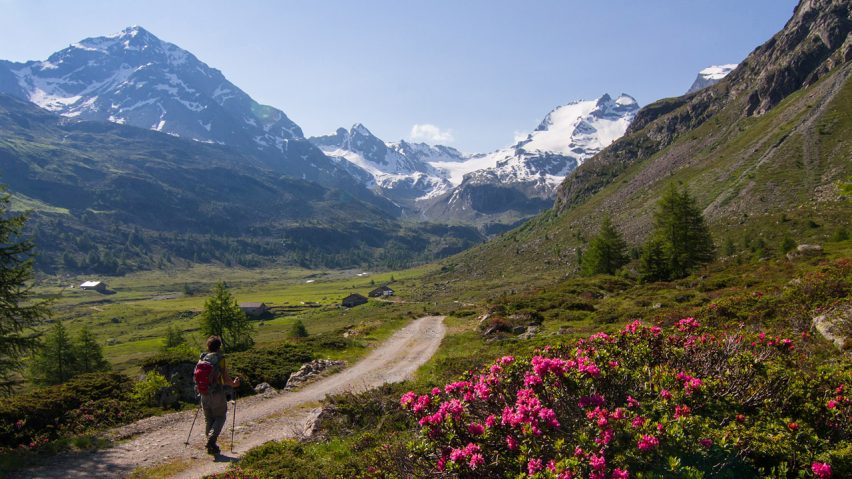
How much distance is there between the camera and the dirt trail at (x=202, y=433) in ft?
46.2

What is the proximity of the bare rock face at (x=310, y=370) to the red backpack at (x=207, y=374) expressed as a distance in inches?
435

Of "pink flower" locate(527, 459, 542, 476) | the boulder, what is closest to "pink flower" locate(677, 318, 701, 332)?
"pink flower" locate(527, 459, 542, 476)

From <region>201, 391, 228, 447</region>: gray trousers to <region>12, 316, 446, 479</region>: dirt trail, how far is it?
753mm

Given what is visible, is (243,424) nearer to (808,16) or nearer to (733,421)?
(733,421)

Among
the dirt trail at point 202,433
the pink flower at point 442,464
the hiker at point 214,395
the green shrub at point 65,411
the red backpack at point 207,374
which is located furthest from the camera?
the green shrub at point 65,411

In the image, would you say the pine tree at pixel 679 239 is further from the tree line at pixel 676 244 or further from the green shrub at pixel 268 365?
the green shrub at pixel 268 365

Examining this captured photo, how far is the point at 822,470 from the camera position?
5785mm

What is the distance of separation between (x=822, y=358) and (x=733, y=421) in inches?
331

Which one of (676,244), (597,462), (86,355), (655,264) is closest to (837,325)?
(597,462)

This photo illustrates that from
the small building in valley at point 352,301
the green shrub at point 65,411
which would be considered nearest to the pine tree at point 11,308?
the green shrub at point 65,411

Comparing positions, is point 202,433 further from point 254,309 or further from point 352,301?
point 254,309

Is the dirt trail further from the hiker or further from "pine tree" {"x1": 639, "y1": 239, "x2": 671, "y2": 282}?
"pine tree" {"x1": 639, "y1": 239, "x2": 671, "y2": 282}

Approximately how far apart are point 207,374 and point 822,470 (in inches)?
598

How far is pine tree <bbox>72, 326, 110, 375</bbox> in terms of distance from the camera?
5552 cm
